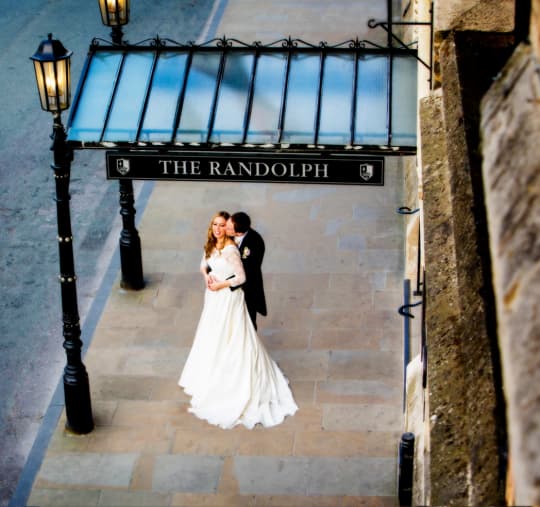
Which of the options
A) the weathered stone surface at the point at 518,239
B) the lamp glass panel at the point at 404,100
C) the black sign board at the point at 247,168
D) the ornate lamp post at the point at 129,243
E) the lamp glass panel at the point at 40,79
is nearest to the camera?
the weathered stone surface at the point at 518,239

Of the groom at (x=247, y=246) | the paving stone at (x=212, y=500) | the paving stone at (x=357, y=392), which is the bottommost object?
the paving stone at (x=212, y=500)

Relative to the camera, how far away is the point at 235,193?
1670 cm

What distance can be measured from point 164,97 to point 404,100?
2213mm

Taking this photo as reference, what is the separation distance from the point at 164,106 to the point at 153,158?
88 cm

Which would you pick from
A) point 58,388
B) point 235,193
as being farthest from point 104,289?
point 235,193

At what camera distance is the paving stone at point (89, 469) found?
1036cm

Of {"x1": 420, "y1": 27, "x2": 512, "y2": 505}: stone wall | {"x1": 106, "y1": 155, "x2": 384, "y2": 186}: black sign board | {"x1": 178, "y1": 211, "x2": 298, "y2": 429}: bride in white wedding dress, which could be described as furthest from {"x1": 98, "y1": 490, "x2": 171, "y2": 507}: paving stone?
{"x1": 420, "y1": 27, "x2": 512, "y2": 505}: stone wall

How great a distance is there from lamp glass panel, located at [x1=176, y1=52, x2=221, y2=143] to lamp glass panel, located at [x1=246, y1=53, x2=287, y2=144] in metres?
0.41

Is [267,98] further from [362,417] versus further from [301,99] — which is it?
[362,417]

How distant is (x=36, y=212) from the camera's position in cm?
1639

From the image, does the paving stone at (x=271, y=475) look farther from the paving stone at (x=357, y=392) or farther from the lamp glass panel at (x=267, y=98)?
the lamp glass panel at (x=267, y=98)

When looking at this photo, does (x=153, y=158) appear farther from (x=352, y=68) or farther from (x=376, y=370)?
(x=376, y=370)

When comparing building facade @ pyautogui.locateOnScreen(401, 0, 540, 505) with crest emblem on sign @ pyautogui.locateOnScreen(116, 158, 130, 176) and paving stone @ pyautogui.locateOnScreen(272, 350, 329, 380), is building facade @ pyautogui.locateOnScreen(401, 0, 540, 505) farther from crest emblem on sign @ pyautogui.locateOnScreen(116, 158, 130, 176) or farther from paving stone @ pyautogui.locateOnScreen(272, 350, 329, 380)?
paving stone @ pyautogui.locateOnScreen(272, 350, 329, 380)

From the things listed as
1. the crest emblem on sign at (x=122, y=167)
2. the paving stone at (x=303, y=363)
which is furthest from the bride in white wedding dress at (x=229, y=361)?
the crest emblem on sign at (x=122, y=167)
